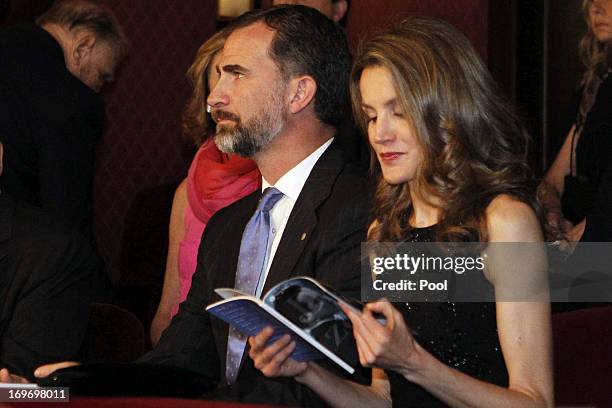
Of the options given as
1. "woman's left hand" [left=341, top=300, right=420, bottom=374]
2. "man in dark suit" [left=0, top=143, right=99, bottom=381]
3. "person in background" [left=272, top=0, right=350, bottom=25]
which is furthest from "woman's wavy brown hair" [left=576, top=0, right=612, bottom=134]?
"woman's left hand" [left=341, top=300, right=420, bottom=374]

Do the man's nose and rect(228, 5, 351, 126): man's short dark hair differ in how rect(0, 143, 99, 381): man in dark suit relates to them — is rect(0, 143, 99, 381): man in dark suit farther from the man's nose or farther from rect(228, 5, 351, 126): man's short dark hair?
rect(228, 5, 351, 126): man's short dark hair

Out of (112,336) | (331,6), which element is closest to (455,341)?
(112,336)

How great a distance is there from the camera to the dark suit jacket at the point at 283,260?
8.75ft

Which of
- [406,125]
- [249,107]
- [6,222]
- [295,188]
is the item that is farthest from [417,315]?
[6,222]

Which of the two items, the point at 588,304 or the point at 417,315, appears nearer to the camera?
the point at 417,315

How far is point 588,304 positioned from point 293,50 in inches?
41.1

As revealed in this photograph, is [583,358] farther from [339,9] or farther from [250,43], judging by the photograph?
[339,9]

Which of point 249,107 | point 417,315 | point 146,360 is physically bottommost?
point 146,360

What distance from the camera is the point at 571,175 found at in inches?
147

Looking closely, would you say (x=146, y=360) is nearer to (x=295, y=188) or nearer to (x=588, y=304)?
(x=295, y=188)

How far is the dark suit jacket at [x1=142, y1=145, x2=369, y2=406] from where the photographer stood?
8.75ft

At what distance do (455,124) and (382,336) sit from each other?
0.57 m

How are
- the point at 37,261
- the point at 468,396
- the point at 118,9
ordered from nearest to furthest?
the point at 468,396 < the point at 37,261 < the point at 118,9

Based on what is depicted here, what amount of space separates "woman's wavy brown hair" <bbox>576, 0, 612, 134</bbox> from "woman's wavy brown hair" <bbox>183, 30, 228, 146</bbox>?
121cm
